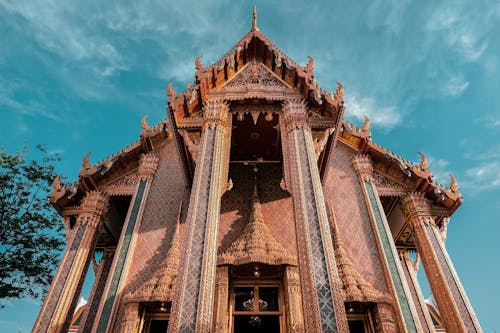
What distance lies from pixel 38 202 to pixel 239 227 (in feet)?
29.4

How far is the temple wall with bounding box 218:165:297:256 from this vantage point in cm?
897

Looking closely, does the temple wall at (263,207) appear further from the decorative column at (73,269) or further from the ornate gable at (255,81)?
the decorative column at (73,269)

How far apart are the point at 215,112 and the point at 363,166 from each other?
4897mm

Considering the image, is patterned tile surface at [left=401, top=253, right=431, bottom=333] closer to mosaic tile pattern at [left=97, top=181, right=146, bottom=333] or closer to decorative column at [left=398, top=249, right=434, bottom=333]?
decorative column at [left=398, top=249, right=434, bottom=333]

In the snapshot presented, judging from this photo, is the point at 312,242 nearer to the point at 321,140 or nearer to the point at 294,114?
the point at 321,140

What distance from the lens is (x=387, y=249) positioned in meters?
8.31

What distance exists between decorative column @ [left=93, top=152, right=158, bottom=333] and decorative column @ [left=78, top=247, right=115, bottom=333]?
5.24 feet

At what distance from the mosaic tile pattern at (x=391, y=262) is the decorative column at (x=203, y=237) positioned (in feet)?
14.0

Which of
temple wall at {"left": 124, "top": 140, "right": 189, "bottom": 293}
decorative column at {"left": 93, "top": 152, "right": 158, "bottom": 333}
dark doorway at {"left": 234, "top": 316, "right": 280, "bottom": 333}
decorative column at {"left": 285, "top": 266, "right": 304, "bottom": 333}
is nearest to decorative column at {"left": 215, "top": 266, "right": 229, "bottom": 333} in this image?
dark doorway at {"left": 234, "top": 316, "right": 280, "bottom": 333}

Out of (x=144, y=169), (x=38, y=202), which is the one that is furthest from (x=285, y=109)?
(x=38, y=202)

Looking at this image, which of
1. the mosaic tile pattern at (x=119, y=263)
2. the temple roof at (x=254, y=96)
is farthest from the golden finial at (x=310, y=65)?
the mosaic tile pattern at (x=119, y=263)

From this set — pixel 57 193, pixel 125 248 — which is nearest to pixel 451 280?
pixel 125 248

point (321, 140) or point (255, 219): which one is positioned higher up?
point (321, 140)

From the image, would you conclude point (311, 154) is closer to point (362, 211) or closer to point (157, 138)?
point (362, 211)
